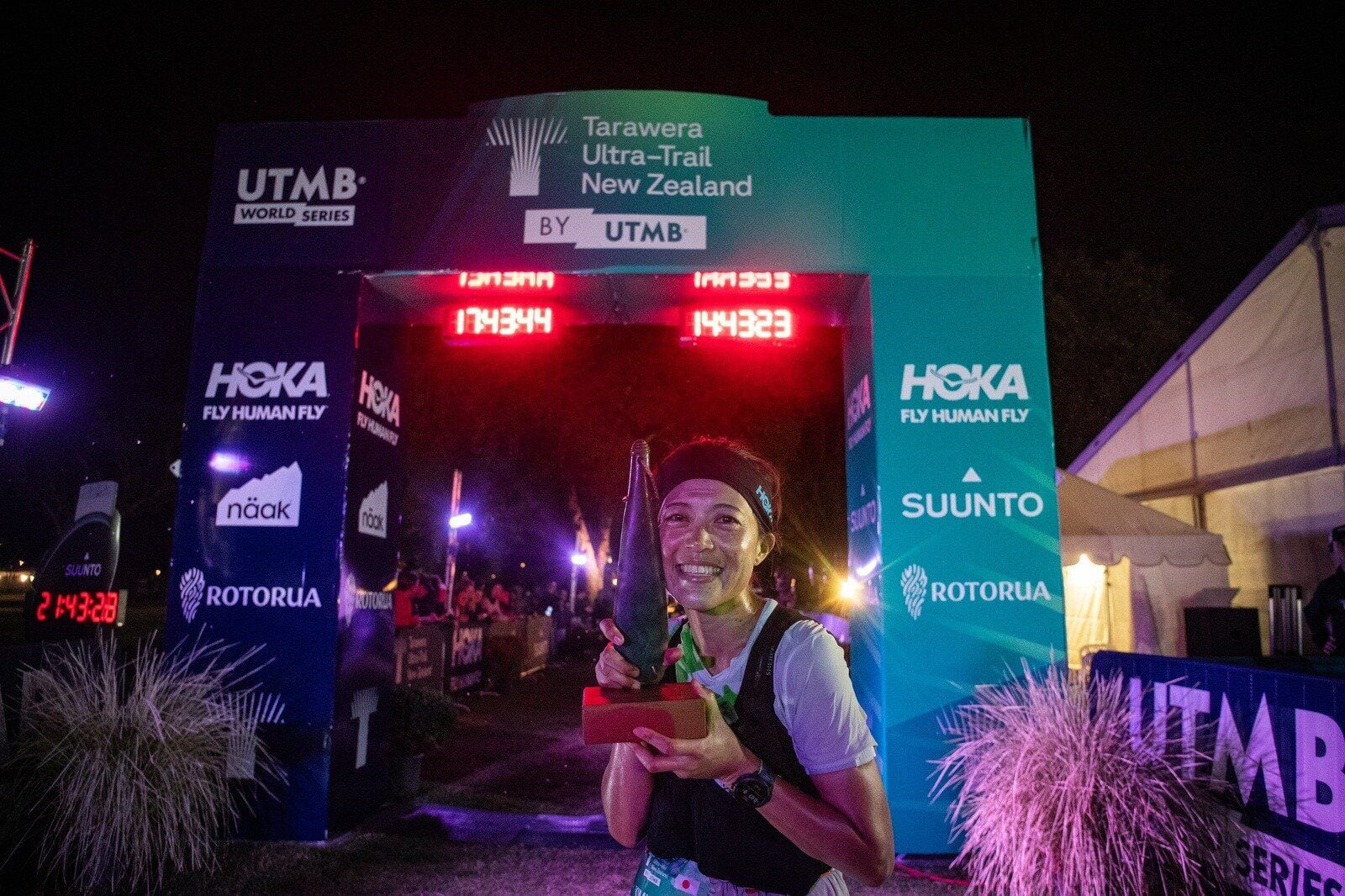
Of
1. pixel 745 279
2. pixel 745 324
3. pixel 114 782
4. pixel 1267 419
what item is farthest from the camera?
pixel 1267 419

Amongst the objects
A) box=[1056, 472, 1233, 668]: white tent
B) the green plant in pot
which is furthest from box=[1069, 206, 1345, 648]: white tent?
the green plant in pot

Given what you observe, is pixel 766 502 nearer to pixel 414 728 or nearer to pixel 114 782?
pixel 114 782

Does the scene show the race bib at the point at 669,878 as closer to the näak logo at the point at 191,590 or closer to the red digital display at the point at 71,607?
the näak logo at the point at 191,590

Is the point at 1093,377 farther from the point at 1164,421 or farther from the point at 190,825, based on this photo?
the point at 190,825

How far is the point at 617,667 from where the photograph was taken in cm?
157

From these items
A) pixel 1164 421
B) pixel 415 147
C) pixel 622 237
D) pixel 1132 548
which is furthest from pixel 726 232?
pixel 1164 421

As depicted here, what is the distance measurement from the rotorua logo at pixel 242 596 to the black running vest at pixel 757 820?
503cm

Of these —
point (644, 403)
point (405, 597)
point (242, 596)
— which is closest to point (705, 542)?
point (242, 596)

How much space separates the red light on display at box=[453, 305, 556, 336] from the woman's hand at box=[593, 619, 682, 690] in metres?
5.36

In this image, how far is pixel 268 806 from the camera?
585cm

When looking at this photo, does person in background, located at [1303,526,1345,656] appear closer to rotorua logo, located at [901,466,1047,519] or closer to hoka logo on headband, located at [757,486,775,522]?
rotorua logo, located at [901,466,1047,519]

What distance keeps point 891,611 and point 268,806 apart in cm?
474

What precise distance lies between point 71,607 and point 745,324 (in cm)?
1296

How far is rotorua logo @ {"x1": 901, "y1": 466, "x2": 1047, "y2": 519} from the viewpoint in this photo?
597 centimetres
